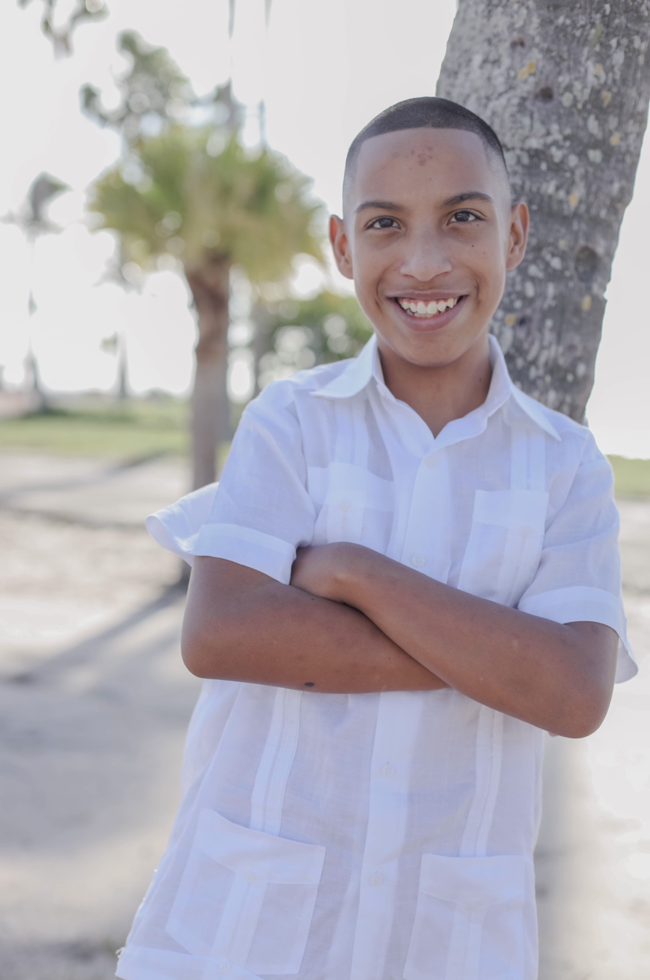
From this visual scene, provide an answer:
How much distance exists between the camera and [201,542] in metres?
1.45

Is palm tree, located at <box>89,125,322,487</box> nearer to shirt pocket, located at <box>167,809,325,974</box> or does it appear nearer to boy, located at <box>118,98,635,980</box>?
boy, located at <box>118,98,635,980</box>

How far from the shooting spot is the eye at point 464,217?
1513 mm

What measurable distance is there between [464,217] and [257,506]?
62 cm

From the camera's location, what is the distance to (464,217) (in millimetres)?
1516

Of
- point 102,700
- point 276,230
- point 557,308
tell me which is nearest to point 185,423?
point 276,230

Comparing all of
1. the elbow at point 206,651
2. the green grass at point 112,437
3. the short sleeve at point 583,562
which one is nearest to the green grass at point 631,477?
the green grass at point 112,437

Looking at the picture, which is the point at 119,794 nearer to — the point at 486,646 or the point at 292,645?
the point at 292,645

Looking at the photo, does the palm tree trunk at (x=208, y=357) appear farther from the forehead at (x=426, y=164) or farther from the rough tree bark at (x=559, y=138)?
the forehead at (x=426, y=164)

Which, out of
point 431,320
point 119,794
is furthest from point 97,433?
point 431,320

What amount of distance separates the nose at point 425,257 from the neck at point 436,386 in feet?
0.61

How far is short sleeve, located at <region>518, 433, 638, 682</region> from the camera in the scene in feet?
4.68

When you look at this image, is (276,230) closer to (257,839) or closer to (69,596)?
(69,596)

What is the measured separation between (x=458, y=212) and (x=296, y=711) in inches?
35.2

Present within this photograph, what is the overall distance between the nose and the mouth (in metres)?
0.04
